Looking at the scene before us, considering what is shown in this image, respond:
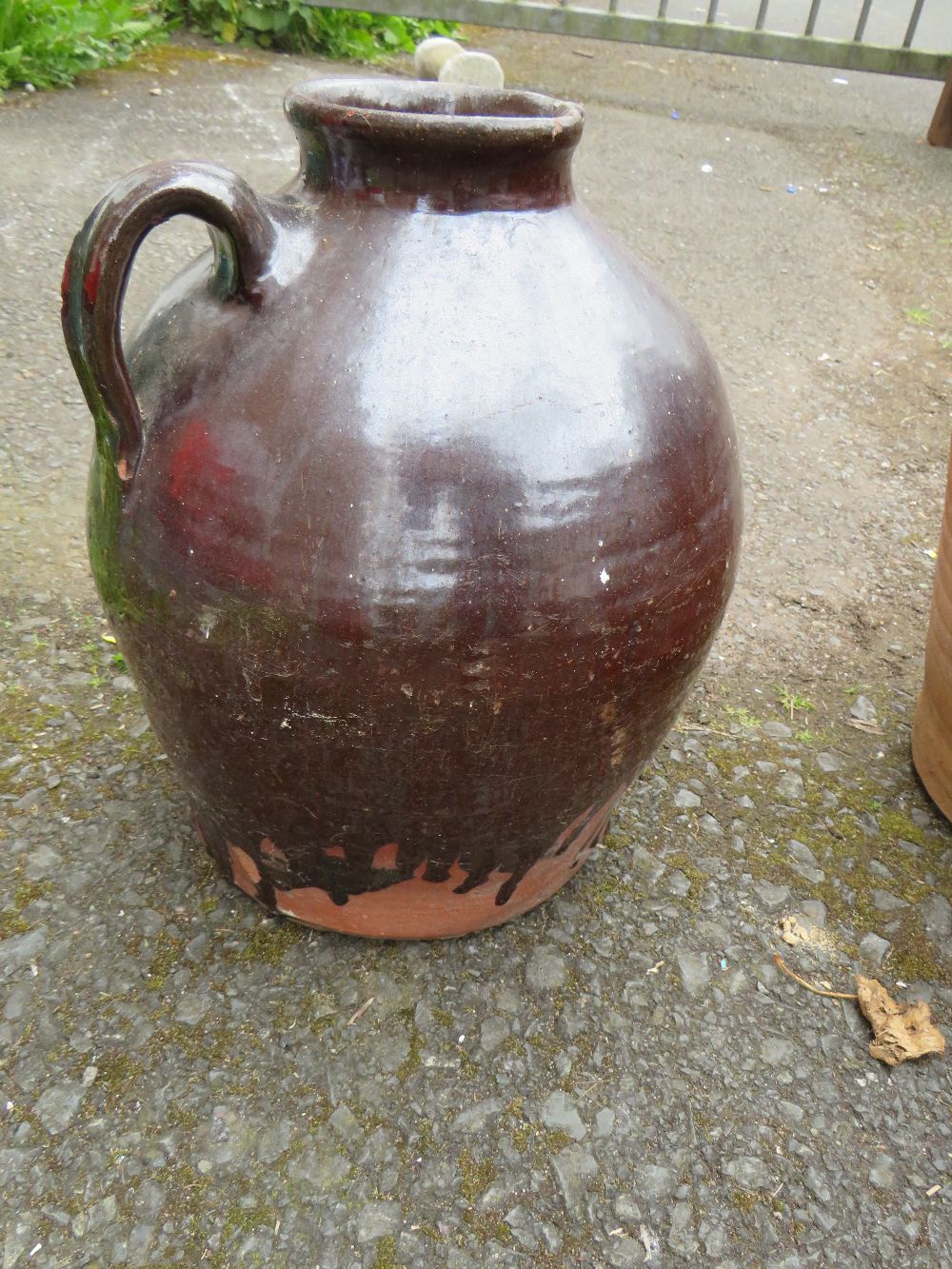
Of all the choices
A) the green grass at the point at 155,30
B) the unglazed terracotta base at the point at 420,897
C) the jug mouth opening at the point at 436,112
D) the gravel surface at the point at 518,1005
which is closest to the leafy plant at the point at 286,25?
the green grass at the point at 155,30

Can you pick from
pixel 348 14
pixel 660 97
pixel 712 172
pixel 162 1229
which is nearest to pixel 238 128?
pixel 348 14

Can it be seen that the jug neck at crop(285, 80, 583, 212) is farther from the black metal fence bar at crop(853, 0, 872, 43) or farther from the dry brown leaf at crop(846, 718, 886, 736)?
the black metal fence bar at crop(853, 0, 872, 43)

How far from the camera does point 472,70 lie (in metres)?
2.24

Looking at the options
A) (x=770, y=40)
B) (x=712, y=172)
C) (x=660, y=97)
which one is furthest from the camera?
(x=660, y=97)

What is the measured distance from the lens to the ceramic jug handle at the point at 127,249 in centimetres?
128

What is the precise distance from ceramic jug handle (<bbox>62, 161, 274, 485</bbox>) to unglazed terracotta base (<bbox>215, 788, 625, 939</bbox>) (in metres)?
0.75

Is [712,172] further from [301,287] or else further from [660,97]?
[301,287]

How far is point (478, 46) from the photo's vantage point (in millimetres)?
7332

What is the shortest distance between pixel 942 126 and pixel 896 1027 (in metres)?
6.33

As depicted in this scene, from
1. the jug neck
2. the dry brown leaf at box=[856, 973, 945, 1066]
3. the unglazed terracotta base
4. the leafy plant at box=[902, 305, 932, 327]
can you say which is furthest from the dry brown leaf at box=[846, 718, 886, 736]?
the leafy plant at box=[902, 305, 932, 327]

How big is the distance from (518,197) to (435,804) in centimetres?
83

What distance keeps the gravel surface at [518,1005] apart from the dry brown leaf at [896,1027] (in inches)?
1.2

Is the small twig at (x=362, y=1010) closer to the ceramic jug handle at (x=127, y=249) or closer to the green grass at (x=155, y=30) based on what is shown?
the ceramic jug handle at (x=127, y=249)

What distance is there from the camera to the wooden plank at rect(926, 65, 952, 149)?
6.43 metres
